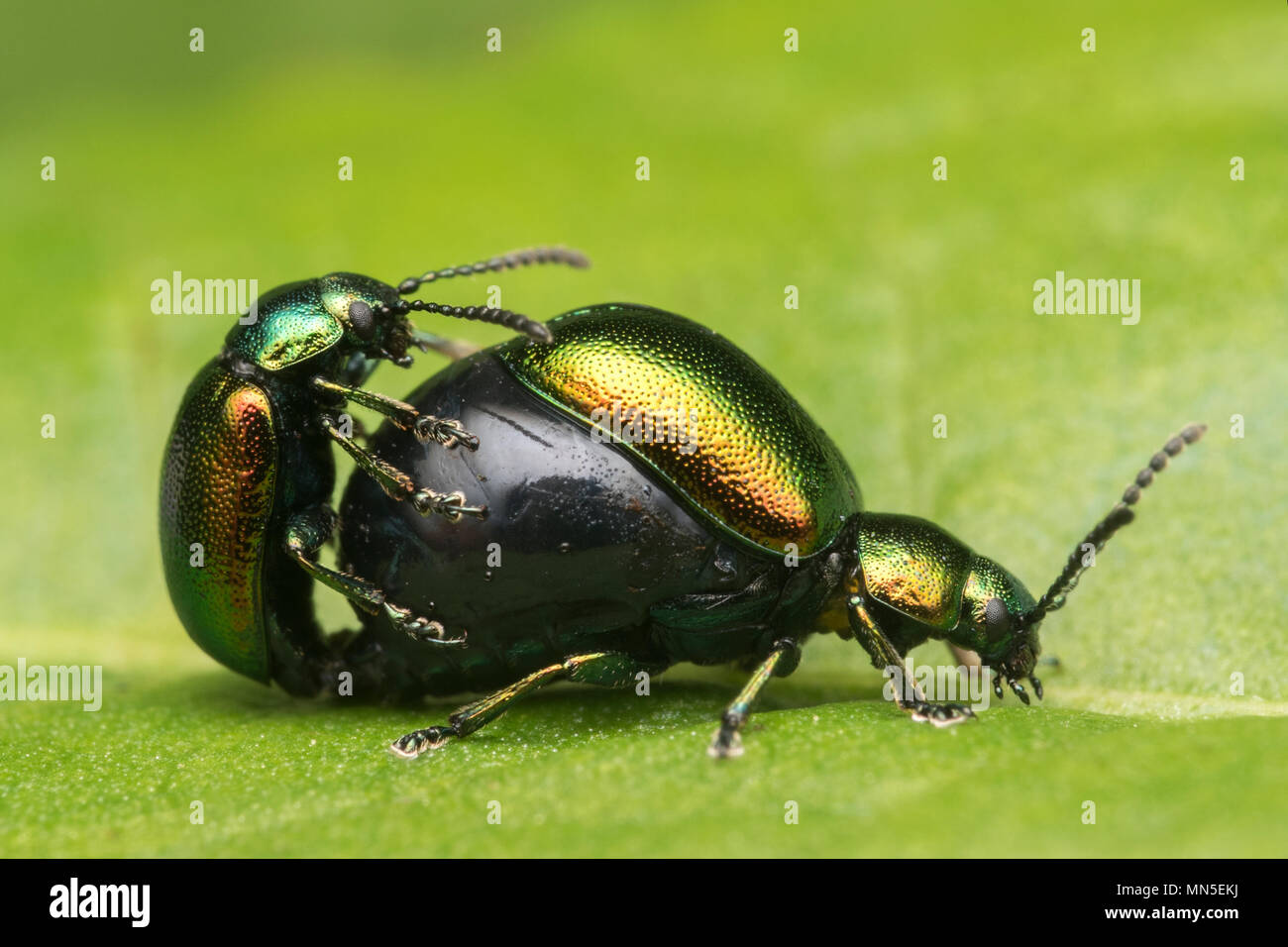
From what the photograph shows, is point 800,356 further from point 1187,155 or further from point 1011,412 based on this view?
point 1187,155

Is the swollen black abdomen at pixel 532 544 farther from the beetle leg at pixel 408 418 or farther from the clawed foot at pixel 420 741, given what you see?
the clawed foot at pixel 420 741

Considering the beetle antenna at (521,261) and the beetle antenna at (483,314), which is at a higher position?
the beetle antenna at (521,261)

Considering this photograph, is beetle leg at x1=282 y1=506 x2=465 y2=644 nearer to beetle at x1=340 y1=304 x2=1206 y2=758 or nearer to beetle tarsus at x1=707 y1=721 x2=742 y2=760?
beetle at x1=340 y1=304 x2=1206 y2=758

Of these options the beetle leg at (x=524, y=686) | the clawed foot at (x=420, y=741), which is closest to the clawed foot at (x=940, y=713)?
the beetle leg at (x=524, y=686)

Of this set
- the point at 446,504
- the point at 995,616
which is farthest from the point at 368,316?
the point at 995,616

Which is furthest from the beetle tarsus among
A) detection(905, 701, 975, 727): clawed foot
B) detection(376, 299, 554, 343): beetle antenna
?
detection(376, 299, 554, 343): beetle antenna

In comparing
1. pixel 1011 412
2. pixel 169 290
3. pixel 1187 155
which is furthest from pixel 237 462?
pixel 1187 155

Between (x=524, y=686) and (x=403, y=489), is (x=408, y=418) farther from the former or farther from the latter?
(x=524, y=686)
